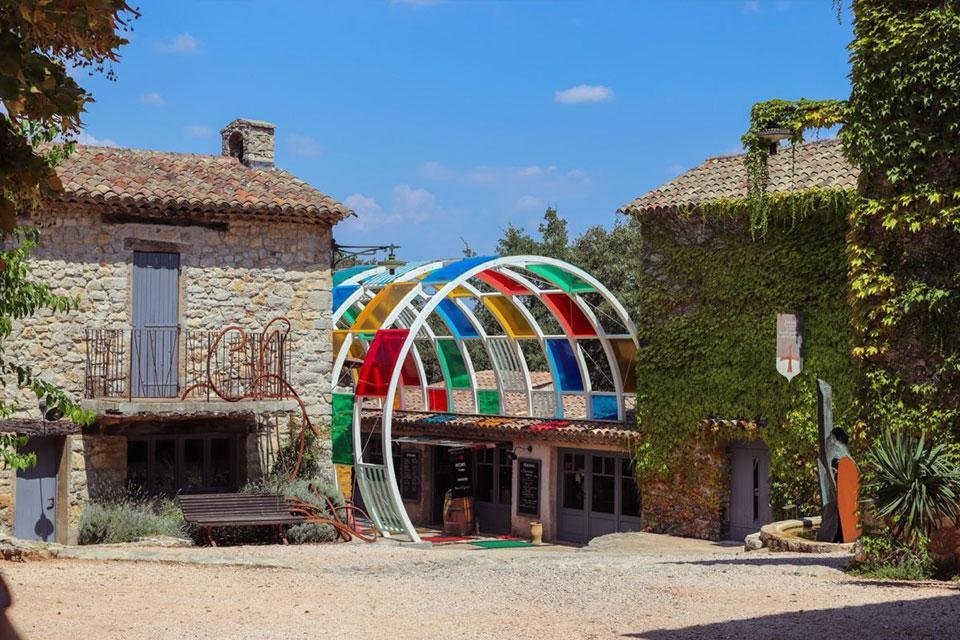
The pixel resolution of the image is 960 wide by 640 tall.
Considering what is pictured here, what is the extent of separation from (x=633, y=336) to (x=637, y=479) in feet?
9.16

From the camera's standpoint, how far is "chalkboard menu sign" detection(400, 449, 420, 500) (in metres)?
27.3

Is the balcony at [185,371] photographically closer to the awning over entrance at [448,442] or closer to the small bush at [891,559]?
the awning over entrance at [448,442]

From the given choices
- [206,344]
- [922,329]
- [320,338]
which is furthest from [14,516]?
[922,329]

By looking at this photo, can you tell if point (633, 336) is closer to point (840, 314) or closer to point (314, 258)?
point (840, 314)

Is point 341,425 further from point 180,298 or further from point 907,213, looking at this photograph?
point 907,213

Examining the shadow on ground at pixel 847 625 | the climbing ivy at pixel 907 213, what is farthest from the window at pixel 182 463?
the shadow on ground at pixel 847 625

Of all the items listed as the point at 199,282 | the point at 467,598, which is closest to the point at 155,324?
the point at 199,282

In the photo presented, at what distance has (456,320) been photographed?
26453 mm

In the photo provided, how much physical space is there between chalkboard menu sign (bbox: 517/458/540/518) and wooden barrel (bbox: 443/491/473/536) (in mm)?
1251

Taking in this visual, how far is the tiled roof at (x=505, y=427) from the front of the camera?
2294 cm

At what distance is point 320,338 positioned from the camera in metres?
19.8

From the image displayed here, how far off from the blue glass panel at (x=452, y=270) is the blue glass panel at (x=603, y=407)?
411 centimetres

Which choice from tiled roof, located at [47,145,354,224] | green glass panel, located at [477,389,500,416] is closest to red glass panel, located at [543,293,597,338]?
green glass panel, located at [477,389,500,416]

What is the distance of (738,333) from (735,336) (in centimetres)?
8
